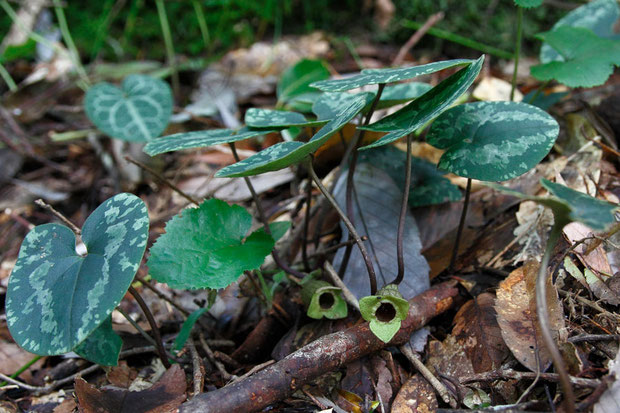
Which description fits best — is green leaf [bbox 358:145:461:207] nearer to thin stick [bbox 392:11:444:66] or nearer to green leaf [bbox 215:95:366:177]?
green leaf [bbox 215:95:366:177]

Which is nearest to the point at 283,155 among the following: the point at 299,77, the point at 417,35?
the point at 299,77

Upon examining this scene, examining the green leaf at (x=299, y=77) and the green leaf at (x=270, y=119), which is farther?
the green leaf at (x=299, y=77)

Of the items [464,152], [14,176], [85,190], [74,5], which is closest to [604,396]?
[464,152]

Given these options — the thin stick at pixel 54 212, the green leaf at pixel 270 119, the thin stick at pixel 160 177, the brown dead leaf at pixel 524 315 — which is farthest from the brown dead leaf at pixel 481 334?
the thin stick at pixel 54 212

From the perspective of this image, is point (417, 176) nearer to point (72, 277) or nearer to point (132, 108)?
point (72, 277)

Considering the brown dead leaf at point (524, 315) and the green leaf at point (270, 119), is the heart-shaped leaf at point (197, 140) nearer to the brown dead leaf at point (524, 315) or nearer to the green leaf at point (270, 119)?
the green leaf at point (270, 119)

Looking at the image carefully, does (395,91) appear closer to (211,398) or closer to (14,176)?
(211,398)
